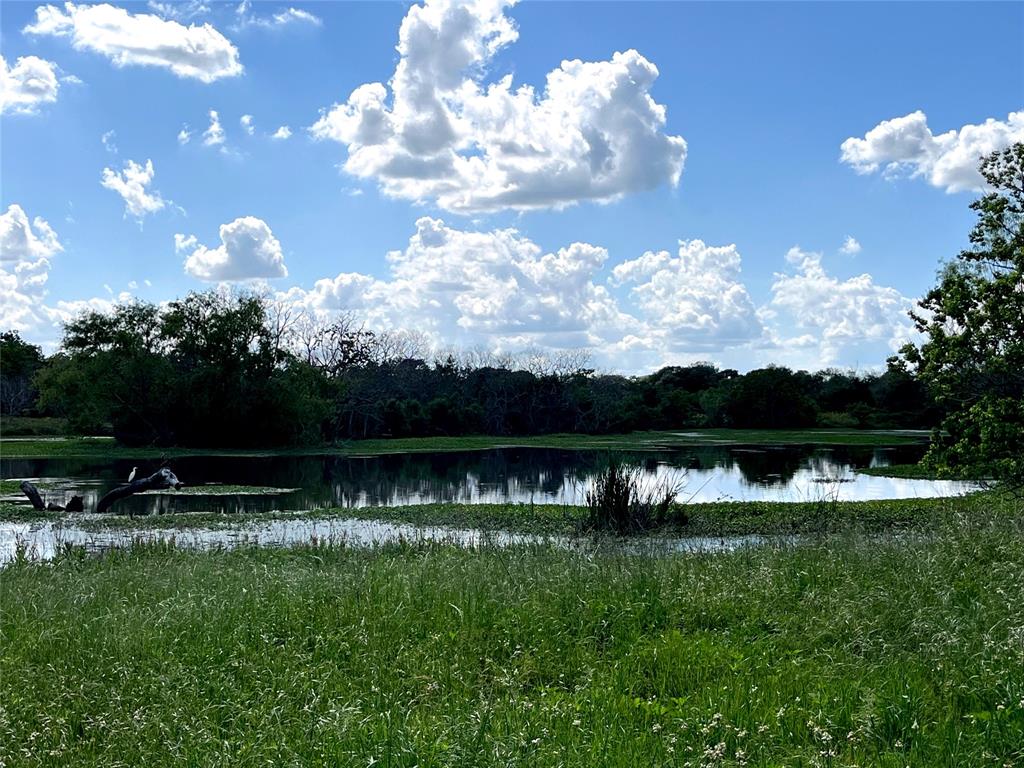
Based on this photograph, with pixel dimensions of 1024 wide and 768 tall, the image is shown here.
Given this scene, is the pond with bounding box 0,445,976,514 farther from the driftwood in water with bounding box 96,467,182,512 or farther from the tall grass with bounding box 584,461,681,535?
the tall grass with bounding box 584,461,681,535

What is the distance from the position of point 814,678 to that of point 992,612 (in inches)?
74.4

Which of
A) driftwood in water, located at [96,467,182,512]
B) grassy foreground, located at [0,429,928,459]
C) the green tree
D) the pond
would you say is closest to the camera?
driftwood in water, located at [96,467,182,512]

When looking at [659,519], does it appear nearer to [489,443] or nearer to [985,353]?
[985,353]

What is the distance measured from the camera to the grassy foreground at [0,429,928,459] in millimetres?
51375

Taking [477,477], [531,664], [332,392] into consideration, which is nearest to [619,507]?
[531,664]

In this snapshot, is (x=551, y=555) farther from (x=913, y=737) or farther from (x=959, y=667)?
(x=913, y=737)

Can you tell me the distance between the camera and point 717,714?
5.25 meters

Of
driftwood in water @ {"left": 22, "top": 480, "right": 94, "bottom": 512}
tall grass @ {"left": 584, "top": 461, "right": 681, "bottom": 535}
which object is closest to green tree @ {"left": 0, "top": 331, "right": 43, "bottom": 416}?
driftwood in water @ {"left": 22, "top": 480, "right": 94, "bottom": 512}

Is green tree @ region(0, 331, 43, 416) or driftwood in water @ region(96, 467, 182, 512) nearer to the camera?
driftwood in water @ region(96, 467, 182, 512)

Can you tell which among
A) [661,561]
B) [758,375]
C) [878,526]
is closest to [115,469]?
[878,526]

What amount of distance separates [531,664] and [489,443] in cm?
6214

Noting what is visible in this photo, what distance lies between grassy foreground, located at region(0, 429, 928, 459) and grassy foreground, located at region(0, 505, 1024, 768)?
3764 cm

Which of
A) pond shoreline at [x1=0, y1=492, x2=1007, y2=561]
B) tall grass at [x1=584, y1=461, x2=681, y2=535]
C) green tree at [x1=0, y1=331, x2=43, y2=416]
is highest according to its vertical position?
green tree at [x1=0, y1=331, x2=43, y2=416]

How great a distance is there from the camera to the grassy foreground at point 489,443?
5138 cm
